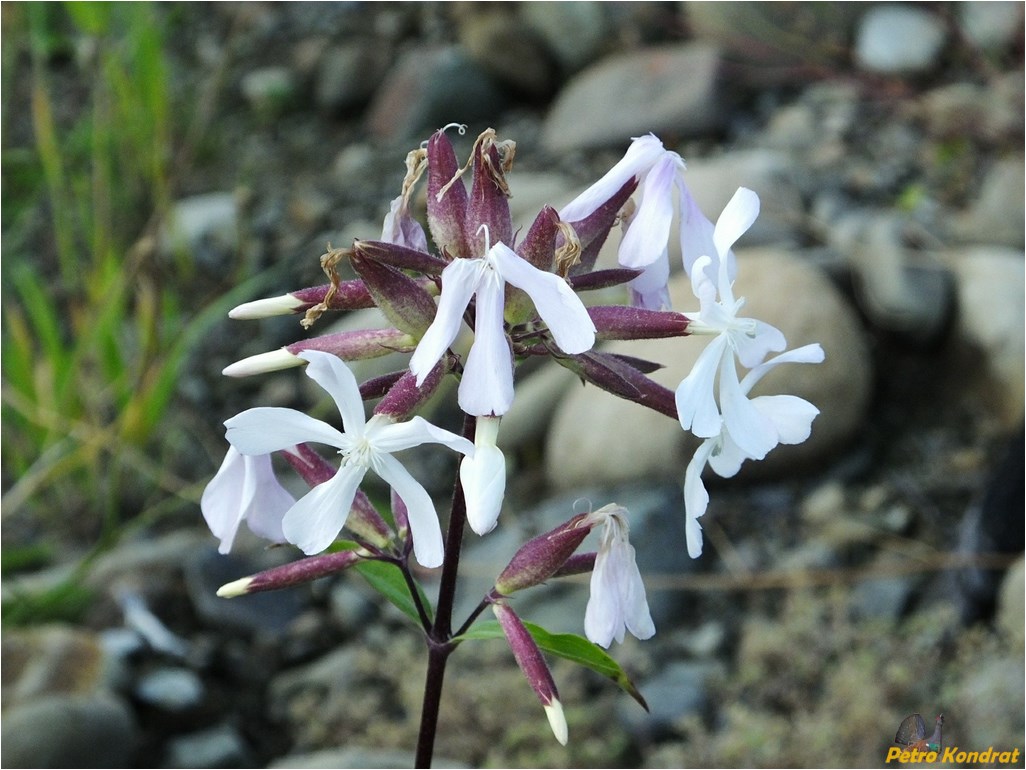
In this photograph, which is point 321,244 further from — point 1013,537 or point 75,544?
point 1013,537

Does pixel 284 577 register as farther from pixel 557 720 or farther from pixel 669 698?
pixel 669 698

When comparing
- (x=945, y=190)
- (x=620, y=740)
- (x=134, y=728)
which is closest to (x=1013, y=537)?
(x=620, y=740)

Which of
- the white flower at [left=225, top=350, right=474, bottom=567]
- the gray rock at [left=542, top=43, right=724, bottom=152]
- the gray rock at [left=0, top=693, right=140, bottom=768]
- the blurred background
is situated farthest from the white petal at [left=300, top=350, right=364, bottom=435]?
the gray rock at [left=542, top=43, right=724, bottom=152]

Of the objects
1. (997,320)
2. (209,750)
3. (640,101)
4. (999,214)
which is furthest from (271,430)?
(640,101)

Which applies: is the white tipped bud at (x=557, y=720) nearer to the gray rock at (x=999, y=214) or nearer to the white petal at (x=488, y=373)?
the white petal at (x=488, y=373)

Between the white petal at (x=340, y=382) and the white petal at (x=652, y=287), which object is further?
the white petal at (x=652, y=287)

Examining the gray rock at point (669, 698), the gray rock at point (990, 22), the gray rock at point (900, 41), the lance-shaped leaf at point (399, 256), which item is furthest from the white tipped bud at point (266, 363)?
the gray rock at point (990, 22)
